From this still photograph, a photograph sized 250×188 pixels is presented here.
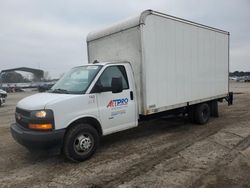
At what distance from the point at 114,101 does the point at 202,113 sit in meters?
4.19

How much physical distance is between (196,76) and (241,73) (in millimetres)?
109522

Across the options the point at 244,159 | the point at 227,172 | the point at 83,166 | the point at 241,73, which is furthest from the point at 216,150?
the point at 241,73

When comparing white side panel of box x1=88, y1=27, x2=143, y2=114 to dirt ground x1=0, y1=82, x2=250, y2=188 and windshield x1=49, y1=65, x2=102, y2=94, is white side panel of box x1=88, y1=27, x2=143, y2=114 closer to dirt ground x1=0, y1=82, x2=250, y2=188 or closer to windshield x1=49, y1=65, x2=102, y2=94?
windshield x1=49, y1=65, x2=102, y2=94

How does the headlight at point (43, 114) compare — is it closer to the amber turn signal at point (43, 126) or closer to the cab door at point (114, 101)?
the amber turn signal at point (43, 126)

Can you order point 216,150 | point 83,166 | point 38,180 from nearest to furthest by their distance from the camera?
point 38,180
point 83,166
point 216,150

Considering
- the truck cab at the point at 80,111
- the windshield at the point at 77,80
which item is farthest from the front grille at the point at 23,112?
the windshield at the point at 77,80

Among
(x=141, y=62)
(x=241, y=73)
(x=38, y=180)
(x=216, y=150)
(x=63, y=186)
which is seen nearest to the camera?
(x=63, y=186)

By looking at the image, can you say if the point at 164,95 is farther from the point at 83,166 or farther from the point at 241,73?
the point at 241,73

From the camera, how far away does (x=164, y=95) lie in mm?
7027

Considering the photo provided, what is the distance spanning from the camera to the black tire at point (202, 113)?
28.7 feet

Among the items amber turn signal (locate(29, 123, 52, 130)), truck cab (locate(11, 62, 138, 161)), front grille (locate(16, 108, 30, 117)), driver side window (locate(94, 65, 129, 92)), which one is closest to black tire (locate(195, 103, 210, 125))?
truck cab (locate(11, 62, 138, 161))

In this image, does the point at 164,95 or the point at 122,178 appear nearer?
the point at 122,178

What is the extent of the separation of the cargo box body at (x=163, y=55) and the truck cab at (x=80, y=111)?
43cm

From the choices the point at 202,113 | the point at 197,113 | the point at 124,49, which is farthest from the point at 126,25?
the point at 202,113
